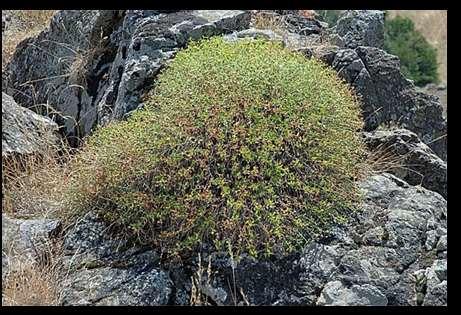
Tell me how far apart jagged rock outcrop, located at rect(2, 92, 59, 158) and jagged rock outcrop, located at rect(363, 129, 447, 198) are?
264cm

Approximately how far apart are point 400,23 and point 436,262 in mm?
17358

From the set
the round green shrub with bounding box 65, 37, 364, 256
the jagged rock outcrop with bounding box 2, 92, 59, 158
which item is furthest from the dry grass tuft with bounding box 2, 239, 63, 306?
the jagged rock outcrop with bounding box 2, 92, 59, 158

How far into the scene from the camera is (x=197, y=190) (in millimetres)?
5512

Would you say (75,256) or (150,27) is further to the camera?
(150,27)

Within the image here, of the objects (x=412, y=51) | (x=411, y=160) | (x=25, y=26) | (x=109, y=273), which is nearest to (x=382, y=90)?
(x=411, y=160)

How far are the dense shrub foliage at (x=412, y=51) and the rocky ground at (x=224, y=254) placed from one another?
11.7 metres

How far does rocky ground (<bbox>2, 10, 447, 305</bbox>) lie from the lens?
527cm

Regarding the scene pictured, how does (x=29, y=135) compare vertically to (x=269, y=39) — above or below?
below

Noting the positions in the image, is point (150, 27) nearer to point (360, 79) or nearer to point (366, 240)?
point (360, 79)

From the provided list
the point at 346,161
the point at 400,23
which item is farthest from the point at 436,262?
the point at 400,23

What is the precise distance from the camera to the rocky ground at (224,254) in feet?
17.3

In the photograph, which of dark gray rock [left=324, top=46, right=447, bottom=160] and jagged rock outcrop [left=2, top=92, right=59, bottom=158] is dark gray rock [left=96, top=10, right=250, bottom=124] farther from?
dark gray rock [left=324, top=46, right=447, bottom=160]

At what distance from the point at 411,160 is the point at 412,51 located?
14.8 metres

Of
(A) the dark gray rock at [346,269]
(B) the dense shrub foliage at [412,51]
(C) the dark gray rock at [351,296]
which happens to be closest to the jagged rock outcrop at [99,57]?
(A) the dark gray rock at [346,269]
